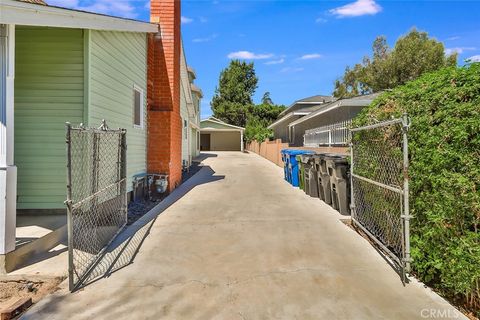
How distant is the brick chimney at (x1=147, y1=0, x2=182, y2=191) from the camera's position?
10.1 metres

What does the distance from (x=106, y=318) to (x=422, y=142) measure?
387 cm

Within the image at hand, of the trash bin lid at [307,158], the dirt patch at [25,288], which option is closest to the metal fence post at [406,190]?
the dirt patch at [25,288]

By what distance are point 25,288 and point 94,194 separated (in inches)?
54.7

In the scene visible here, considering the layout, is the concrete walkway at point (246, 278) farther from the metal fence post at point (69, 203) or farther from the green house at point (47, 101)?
the green house at point (47, 101)

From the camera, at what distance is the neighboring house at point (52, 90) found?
4039 mm

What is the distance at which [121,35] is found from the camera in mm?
7691

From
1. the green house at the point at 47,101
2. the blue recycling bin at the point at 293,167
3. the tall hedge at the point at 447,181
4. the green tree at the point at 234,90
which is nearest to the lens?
the tall hedge at the point at 447,181

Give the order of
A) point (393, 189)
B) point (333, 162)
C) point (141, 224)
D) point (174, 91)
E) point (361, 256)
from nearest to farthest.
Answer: point (393, 189) → point (361, 256) → point (141, 224) → point (333, 162) → point (174, 91)

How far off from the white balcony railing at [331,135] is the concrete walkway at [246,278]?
21.3 feet

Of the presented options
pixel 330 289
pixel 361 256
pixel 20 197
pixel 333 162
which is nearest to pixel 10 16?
pixel 20 197

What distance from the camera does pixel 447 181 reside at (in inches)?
135

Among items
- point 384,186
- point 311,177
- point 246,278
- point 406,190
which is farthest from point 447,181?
point 311,177

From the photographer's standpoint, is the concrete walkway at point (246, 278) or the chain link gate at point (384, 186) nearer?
the concrete walkway at point (246, 278)

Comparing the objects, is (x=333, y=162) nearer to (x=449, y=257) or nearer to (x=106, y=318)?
(x=449, y=257)
